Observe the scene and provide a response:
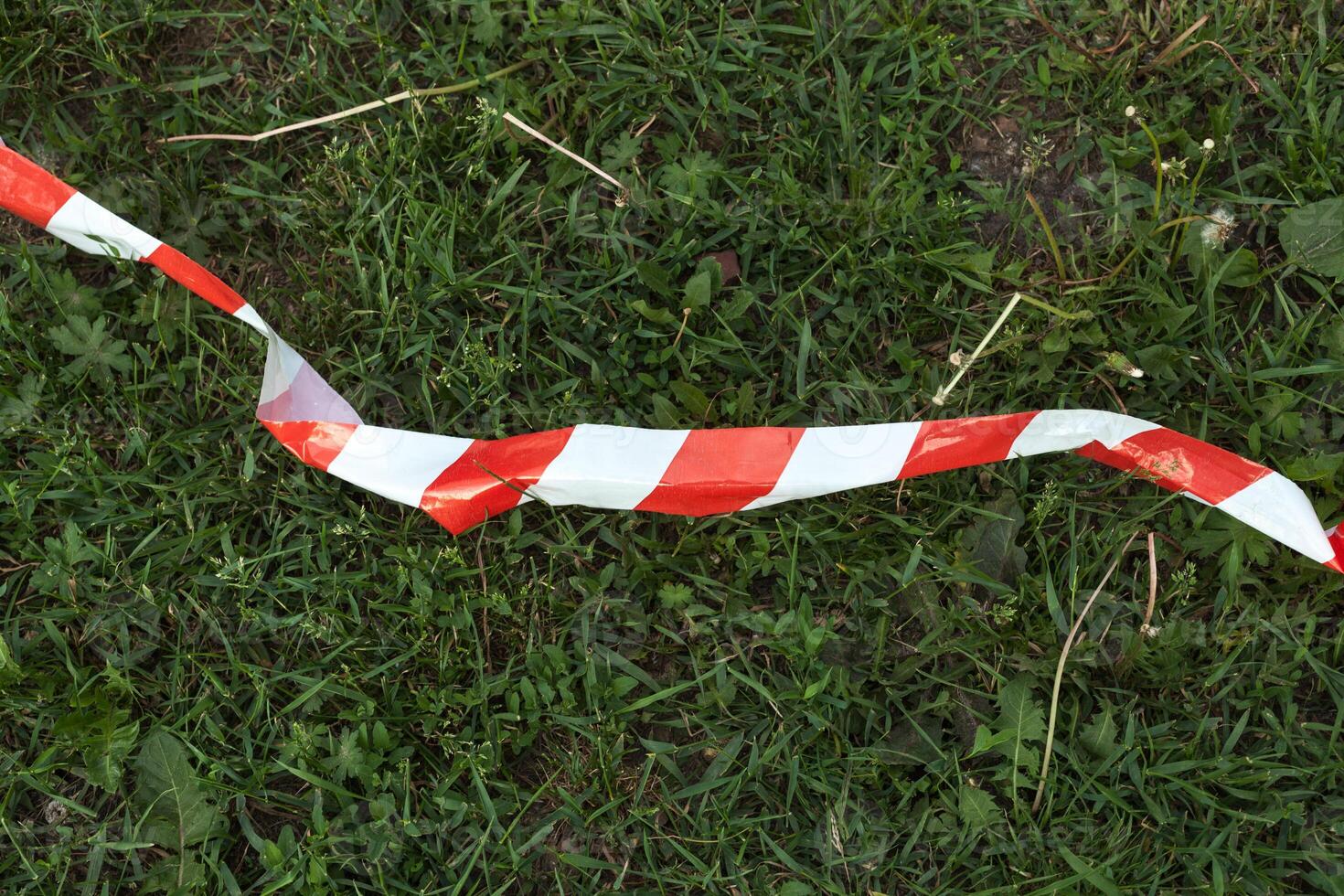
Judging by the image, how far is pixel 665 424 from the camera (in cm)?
232

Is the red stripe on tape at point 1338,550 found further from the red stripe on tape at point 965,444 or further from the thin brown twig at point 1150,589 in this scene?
the red stripe on tape at point 965,444

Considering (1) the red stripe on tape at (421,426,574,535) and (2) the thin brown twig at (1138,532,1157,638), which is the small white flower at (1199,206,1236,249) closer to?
(2) the thin brown twig at (1138,532,1157,638)

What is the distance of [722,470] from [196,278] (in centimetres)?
134

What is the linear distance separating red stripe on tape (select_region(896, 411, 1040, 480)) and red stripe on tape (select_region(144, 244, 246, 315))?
5.33ft

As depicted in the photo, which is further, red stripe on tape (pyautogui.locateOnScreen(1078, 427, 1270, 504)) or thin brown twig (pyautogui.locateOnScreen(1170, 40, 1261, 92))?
thin brown twig (pyautogui.locateOnScreen(1170, 40, 1261, 92))

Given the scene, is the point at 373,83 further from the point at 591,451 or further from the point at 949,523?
the point at 949,523

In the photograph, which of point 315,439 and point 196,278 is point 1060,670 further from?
point 196,278

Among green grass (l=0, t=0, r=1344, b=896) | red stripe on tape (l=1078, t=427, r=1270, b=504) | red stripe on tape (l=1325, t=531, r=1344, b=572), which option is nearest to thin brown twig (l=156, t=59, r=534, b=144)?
green grass (l=0, t=0, r=1344, b=896)

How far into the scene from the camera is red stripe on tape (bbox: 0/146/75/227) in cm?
243

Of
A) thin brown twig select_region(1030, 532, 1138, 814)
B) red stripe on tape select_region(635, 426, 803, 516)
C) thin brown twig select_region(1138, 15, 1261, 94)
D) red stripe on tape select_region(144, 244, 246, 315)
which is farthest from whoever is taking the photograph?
thin brown twig select_region(1138, 15, 1261, 94)

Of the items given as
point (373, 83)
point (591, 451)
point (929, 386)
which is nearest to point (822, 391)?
point (929, 386)

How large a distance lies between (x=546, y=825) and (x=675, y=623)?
513 millimetres

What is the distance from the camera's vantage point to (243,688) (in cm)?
221

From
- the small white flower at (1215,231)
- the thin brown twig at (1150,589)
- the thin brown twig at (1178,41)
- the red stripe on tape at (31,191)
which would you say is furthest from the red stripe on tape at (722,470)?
the red stripe on tape at (31,191)
